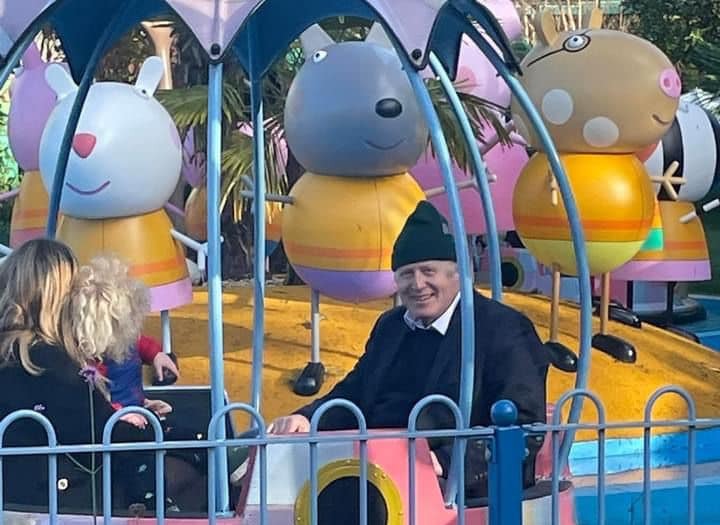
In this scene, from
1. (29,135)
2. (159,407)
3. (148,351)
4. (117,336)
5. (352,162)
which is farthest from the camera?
(29,135)

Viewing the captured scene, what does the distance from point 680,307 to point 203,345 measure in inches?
159

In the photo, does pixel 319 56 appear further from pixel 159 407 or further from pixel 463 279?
pixel 463 279

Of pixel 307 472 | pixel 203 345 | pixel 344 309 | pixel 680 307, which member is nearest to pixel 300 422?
pixel 307 472

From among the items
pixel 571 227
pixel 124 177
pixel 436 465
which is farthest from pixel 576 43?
pixel 436 465

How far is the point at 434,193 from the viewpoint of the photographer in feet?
18.9

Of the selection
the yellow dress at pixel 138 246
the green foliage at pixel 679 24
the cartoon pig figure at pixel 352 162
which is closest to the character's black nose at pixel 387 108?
the cartoon pig figure at pixel 352 162

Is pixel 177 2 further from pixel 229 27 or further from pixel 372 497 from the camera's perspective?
pixel 372 497

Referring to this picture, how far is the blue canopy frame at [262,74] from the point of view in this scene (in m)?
3.06

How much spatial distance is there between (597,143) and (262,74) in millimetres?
2026

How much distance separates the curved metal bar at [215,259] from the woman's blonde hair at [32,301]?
361 millimetres

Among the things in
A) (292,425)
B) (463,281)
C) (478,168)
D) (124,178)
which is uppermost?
(124,178)

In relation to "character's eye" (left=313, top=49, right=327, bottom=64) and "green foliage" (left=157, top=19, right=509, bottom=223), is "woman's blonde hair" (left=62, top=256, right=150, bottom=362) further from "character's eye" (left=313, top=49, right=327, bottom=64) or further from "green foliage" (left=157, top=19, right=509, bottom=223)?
"green foliage" (left=157, top=19, right=509, bottom=223)

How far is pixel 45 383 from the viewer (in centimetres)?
297

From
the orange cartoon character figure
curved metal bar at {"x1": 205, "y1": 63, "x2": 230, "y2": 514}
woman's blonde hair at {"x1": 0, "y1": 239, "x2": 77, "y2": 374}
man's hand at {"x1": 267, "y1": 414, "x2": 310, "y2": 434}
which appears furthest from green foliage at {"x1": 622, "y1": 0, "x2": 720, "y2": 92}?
woman's blonde hair at {"x1": 0, "y1": 239, "x2": 77, "y2": 374}
